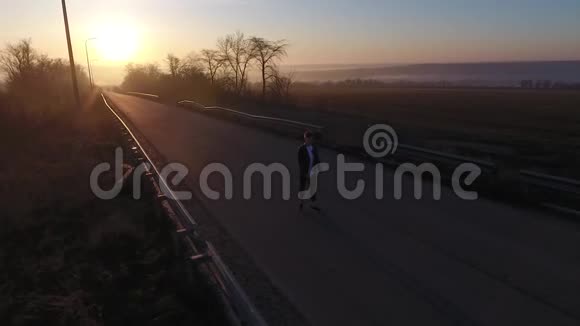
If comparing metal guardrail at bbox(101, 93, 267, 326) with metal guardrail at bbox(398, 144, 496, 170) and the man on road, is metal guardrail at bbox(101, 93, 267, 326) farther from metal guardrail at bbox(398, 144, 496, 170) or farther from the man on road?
metal guardrail at bbox(398, 144, 496, 170)

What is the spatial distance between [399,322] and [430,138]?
65.4 ft

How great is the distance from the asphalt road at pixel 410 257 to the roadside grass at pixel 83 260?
128cm

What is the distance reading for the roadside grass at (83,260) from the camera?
500 cm

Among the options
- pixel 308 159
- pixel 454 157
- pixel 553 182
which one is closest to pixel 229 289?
pixel 308 159

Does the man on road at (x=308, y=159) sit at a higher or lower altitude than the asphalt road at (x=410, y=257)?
higher

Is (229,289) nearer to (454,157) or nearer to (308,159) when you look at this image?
(308,159)

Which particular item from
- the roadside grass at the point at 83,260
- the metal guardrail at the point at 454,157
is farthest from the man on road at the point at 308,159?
the metal guardrail at the point at 454,157

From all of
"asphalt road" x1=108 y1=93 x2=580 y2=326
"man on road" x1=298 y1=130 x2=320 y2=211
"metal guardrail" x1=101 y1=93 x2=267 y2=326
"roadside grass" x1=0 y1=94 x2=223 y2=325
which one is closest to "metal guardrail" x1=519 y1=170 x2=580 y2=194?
"asphalt road" x1=108 y1=93 x2=580 y2=326

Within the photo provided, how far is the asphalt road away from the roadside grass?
1.28 m

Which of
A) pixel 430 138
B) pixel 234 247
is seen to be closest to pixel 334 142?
pixel 430 138

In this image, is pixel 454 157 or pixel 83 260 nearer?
pixel 83 260

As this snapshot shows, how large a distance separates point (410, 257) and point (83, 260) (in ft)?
16.6

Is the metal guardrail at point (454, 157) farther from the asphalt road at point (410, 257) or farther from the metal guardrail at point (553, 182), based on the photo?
the asphalt road at point (410, 257)

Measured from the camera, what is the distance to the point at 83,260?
262 inches
